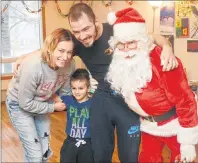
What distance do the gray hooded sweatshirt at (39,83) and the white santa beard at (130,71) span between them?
0.16 m

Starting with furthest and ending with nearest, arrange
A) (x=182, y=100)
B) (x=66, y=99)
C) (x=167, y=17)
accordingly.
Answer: (x=66, y=99) → (x=167, y=17) → (x=182, y=100)

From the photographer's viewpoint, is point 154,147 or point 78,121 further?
point 78,121

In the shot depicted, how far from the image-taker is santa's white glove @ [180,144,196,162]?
0.65 m

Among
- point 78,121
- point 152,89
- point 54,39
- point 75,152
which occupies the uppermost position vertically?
point 54,39

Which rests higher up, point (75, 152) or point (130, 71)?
point (130, 71)

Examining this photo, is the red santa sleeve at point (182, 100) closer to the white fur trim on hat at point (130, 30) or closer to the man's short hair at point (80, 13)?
the white fur trim on hat at point (130, 30)

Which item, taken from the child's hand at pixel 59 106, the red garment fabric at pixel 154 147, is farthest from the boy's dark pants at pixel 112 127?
the child's hand at pixel 59 106

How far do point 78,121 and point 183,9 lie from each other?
15.3 inches

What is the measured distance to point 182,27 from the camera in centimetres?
68

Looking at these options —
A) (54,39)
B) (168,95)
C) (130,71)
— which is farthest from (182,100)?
(54,39)

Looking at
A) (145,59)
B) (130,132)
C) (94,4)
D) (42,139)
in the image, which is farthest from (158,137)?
(42,139)

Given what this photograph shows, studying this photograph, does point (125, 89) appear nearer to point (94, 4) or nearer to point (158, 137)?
point (158, 137)

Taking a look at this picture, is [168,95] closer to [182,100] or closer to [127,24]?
[182,100]

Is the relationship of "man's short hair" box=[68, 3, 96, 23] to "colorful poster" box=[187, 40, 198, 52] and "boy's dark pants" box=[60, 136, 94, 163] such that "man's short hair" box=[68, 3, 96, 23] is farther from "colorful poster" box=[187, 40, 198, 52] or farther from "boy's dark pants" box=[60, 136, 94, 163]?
"boy's dark pants" box=[60, 136, 94, 163]
